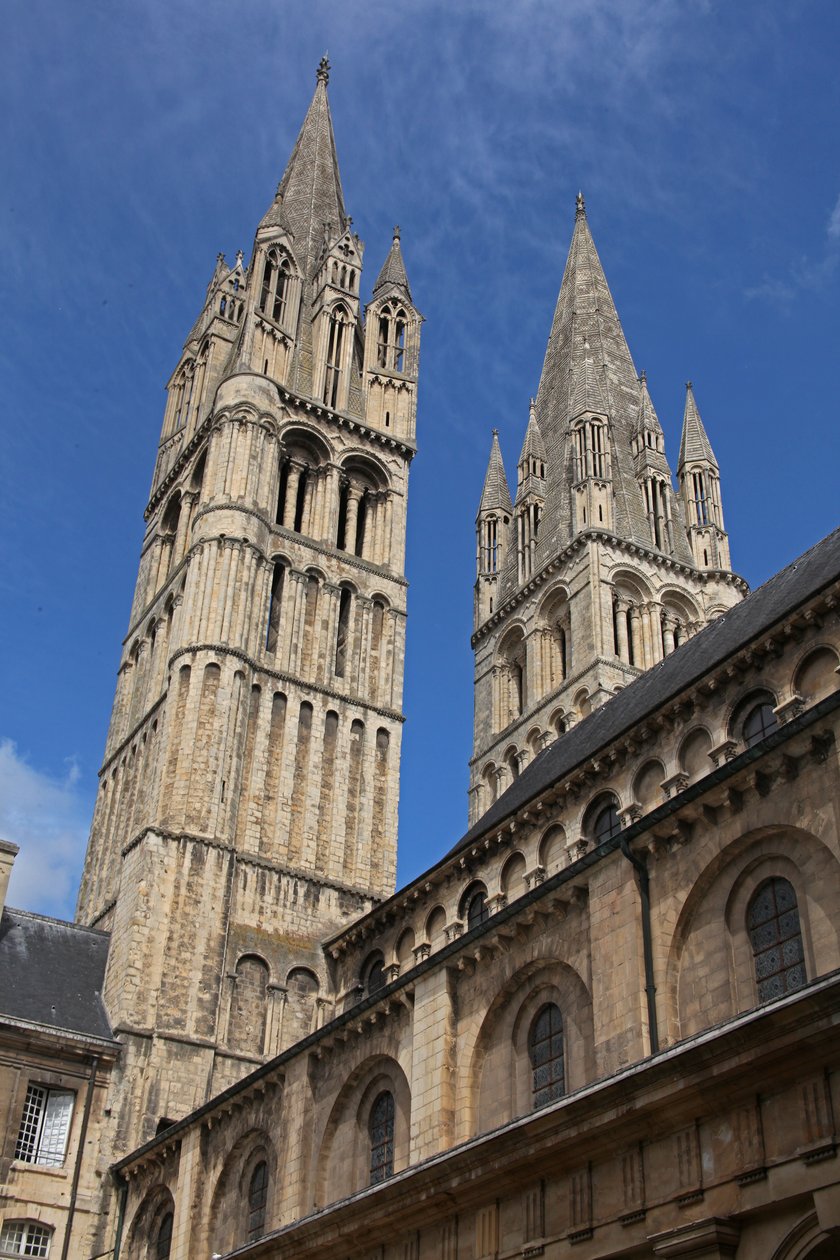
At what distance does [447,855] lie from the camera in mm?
30984

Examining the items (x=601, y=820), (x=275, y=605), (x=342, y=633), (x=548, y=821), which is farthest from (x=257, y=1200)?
(x=342, y=633)

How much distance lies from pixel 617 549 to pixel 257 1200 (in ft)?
109

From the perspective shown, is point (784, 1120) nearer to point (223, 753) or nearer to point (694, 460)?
point (223, 753)

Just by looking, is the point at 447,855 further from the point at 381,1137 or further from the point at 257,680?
the point at 257,680

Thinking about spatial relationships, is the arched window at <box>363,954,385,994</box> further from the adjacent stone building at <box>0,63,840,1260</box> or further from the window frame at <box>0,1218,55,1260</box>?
the window frame at <box>0,1218,55,1260</box>

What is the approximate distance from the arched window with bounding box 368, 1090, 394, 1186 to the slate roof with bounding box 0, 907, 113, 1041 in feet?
38.6

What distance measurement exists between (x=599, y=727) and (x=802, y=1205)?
1907 centimetres

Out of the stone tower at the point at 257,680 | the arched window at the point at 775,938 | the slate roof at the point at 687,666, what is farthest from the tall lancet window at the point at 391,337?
the arched window at the point at 775,938

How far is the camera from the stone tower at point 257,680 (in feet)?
116

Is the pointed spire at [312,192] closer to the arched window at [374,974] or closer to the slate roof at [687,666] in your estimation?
the slate roof at [687,666]

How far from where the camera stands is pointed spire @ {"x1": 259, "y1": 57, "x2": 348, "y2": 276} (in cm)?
5547

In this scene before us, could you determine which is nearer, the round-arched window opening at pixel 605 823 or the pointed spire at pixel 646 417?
the round-arched window opening at pixel 605 823

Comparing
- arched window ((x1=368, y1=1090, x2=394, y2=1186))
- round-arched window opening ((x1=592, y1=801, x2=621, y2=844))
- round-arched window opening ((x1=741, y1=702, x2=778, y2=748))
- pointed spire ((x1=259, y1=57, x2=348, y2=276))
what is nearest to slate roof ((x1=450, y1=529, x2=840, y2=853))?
round-arched window opening ((x1=592, y1=801, x2=621, y2=844))

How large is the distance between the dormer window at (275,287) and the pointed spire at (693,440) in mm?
19783
